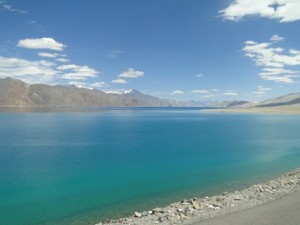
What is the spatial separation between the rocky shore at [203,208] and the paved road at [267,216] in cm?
66

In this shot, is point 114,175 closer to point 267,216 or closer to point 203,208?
point 203,208

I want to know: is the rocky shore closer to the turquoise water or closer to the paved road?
the paved road

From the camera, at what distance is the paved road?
15.3 metres

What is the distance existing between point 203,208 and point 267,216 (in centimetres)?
338

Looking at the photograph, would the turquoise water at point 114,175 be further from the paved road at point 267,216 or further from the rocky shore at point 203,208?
the paved road at point 267,216

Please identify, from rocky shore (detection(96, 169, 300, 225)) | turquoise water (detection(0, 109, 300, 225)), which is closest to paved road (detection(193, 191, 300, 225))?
rocky shore (detection(96, 169, 300, 225))

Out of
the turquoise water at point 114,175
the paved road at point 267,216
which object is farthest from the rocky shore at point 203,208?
the turquoise water at point 114,175

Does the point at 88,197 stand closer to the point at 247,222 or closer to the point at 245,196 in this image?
the point at 245,196

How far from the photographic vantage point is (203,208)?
18.2 meters

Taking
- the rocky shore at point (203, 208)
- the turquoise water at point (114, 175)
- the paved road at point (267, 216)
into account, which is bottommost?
the turquoise water at point (114, 175)

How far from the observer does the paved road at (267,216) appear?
1534 centimetres

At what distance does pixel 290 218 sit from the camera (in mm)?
15547

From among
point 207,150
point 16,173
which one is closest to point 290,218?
point 16,173

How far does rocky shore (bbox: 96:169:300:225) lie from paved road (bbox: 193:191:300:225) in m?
0.66
